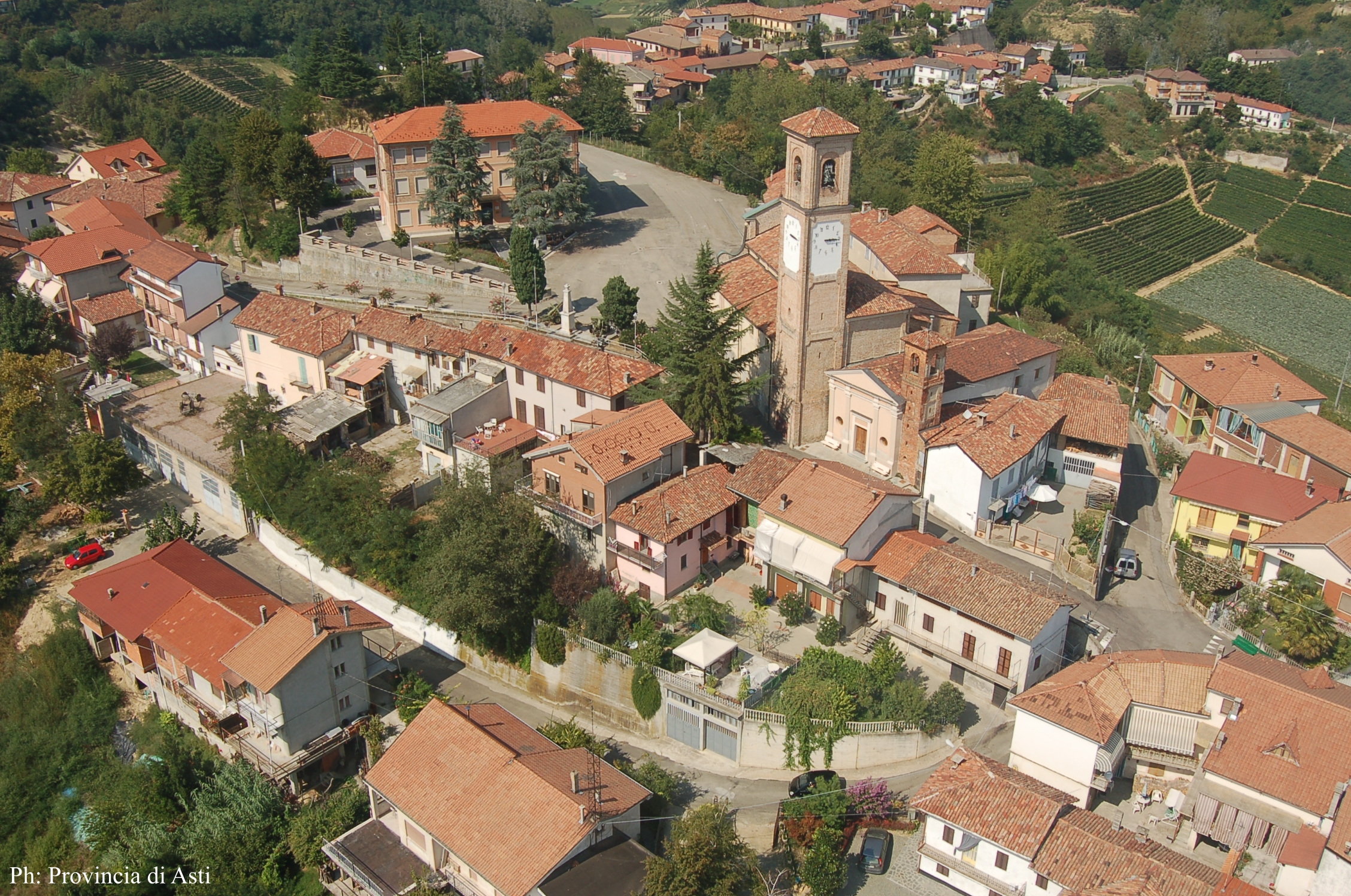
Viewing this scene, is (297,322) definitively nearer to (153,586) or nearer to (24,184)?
(153,586)

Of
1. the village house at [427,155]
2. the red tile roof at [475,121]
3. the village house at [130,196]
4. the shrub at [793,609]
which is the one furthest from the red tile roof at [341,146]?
the shrub at [793,609]

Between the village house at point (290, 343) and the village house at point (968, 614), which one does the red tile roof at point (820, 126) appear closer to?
the village house at point (968, 614)

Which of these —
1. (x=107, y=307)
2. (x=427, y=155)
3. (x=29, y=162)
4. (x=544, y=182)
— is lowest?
(x=107, y=307)

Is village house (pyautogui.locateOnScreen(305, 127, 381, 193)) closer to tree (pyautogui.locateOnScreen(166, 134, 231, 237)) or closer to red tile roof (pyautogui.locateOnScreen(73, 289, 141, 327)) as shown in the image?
tree (pyautogui.locateOnScreen(166, 134, 231, 237))

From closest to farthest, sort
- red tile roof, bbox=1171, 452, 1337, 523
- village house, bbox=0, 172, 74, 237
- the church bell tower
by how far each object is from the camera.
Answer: red tile roof, bbox=1171, 452, 1337, 523, the church bell tower, village house, bbox=0, 172, 74, 237

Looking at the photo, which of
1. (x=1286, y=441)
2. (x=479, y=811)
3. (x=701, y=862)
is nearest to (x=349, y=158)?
(x=479, y=811)

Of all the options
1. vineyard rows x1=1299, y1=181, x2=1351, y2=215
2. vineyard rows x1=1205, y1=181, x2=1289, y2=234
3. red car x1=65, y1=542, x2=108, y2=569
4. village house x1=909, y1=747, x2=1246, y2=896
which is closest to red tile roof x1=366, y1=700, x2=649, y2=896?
village house x1=909, y1=747, x2=1246, y2=896

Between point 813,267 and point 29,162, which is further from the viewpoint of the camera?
point 29,162
